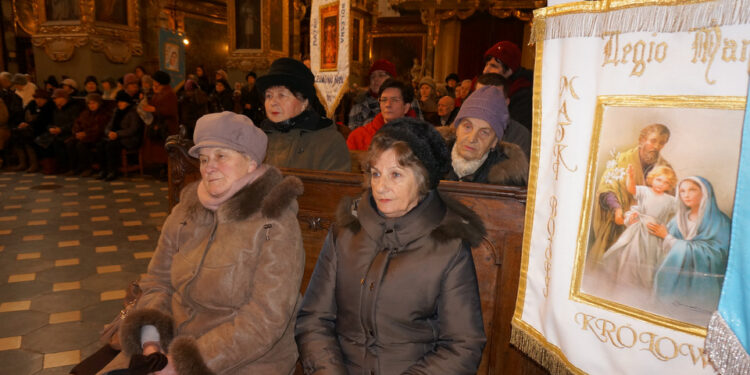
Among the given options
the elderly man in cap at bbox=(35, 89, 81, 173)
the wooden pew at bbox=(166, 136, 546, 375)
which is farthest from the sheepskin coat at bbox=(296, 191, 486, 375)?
the elderly man in cap at bbox=(35, 89, 81, 173)

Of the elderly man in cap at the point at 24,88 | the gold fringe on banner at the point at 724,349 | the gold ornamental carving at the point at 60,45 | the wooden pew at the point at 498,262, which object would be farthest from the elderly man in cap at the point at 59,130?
the gold fringe on banner at the point at 724,349

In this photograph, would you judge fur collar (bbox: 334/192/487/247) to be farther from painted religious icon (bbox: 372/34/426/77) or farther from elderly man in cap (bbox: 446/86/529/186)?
painted religious icon (bbox: 372/34/426/77)

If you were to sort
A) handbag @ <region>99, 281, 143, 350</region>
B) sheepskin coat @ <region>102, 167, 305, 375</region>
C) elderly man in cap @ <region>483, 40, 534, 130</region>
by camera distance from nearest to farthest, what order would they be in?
1. sheepskin coat @ <region>102, 167, 305, 375</region>
2. handbag @ <region>99, 281, 143, 350</region>
3. elderly man in cap @ <region>483, 40, 534, 130</region>

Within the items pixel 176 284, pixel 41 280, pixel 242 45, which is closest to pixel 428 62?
pixel 242 45

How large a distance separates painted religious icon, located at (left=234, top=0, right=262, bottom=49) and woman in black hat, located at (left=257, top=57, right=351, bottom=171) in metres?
13.3

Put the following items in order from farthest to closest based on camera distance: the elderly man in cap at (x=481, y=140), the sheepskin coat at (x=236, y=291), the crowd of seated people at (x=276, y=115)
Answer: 1. the crowd of seated people at (x=276, y=115)
2. the elderly man in cap at (x=481, y=140)
3. the sheepskin coat at (x=236, y=291)

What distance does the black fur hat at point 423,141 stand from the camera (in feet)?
5.34

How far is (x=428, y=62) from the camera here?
14.5 m

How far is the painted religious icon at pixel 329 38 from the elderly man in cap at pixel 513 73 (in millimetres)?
1339

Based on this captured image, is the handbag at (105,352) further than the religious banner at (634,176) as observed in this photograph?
Yes

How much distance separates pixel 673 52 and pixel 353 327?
4.27 feet

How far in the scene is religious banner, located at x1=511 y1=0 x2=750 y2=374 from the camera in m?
1.01

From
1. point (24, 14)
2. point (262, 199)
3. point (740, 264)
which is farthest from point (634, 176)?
point (24, 14)

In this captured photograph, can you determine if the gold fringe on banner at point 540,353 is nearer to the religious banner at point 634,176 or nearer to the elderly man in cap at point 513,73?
the religious banner at point 634,176
